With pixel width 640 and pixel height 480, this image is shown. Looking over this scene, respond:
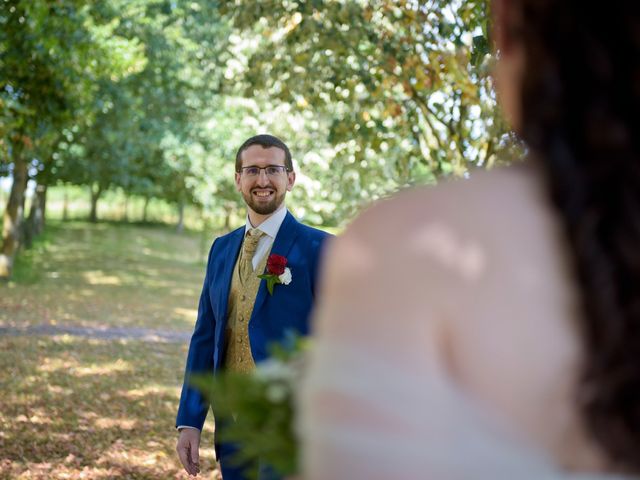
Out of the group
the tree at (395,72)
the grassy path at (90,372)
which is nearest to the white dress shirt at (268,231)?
the tree at (395,72)

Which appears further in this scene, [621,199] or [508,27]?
[508,27]

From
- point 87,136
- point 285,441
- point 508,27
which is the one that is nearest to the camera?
point 508,27

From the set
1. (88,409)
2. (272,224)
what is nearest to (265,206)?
(272,224)

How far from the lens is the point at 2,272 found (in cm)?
1841

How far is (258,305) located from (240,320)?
0.51ft

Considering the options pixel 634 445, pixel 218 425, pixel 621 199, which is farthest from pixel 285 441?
pixel 218 425

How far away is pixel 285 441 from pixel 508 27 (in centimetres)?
77

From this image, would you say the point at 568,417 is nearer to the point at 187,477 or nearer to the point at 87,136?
the point at 187,477

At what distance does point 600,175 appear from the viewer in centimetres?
111

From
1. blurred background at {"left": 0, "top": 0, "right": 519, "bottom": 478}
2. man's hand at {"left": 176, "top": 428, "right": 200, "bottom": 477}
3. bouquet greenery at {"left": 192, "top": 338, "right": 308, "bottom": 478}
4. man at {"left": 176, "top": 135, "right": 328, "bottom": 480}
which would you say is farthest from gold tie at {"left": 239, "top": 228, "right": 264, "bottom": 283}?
bouquet greenery at {"left": 192, "top": 338, "right": 308, "bottom": 478}

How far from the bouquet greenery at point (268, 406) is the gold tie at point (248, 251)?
251 centimetres

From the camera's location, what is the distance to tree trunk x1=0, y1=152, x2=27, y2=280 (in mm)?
18078

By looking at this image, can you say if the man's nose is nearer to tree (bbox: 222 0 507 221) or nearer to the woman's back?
tree (bbox: 222 0 507 221)

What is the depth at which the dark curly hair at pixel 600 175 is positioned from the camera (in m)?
1.08
